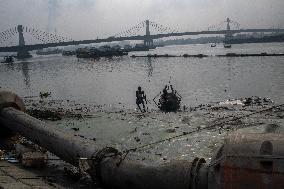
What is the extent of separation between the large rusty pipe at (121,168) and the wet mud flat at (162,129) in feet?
2.53

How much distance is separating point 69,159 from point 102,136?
604cm

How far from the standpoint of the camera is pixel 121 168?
9.42 metres

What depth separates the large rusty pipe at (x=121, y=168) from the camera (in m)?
8.12

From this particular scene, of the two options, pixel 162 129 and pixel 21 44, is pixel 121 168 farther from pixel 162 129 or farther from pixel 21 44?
pixel 21 44

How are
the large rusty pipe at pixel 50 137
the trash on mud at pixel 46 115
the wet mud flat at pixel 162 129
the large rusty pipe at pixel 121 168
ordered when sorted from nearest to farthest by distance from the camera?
1. the large rusty pipe at pixel 121 168
2. the large rusty pipe at pixel 50 137
3. the wet mud flat at pixel 162 129
4. the trash on mud at pixel 46 115

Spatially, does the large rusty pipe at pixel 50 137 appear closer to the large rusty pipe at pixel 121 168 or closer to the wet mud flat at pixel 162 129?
the large rusty pipe at pixel 121 168

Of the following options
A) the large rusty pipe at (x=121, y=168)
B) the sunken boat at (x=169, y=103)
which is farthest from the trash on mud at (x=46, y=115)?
the large rusty pipe at (x=121, y=168)

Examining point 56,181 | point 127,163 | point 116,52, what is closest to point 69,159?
point 56,181

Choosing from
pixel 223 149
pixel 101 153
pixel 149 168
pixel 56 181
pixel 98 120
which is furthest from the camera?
pixel 98 120

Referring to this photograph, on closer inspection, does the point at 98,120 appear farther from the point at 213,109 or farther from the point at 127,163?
the point at 127,163

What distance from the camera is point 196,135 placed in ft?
53.8

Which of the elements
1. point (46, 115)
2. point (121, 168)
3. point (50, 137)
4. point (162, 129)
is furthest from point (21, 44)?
point (121, 168)

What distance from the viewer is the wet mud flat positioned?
1348 centimetres

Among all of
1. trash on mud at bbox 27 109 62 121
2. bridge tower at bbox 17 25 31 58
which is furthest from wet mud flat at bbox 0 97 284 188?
bridge tower at bbox 17 25 31 58
